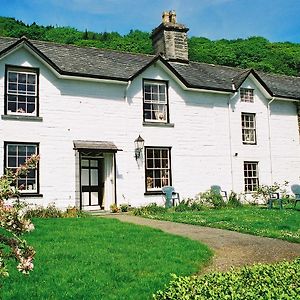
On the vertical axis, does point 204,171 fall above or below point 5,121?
below

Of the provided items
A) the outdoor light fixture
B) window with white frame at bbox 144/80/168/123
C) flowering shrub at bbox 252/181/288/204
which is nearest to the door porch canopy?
the outdoor light fixture

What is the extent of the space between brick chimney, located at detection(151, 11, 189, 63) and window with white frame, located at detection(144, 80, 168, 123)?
3562mm

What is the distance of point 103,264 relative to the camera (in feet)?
25.5

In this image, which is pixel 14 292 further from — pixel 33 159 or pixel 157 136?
pixel 157 136

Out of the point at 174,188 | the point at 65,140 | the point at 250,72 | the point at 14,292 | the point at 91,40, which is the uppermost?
the point at 91,40

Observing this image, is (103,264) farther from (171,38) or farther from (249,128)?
(171,38)

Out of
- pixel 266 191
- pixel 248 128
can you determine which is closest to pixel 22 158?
pixel 248 128

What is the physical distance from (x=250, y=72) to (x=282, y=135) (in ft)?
13.9

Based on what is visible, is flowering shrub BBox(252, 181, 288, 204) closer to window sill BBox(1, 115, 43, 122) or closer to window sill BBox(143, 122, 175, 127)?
window sill BBox(143, 122, 175, 127)

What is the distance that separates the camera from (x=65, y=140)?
61.8 ft

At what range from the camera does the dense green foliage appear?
46062 millimetres

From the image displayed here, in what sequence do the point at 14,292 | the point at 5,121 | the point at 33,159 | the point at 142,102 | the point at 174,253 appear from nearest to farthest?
the point at 33,159 → the point at 14,292 → the point at 174,253 → the point at 5,121 → the point at 142,102

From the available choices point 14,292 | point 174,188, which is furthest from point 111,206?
point 14,292

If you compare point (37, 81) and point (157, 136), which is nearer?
point (37, 81)
